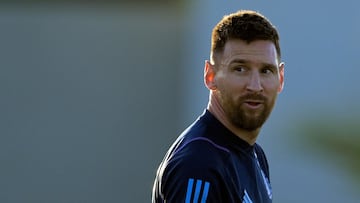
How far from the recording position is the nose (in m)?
2.70

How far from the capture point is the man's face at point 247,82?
2705 millimetres

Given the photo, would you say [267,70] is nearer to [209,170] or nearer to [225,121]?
[225,121]

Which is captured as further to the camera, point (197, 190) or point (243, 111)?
point (243, 111)

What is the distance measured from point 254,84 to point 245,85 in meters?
0.03

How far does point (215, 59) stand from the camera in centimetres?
285

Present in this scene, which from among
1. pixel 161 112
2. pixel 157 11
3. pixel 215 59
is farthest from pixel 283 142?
pixel 215 59

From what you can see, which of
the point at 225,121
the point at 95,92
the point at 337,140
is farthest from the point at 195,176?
the point at 95,92

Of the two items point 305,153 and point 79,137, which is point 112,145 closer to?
point 79,137

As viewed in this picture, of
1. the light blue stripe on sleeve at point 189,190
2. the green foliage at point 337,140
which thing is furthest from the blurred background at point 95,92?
the light blue stripe on sleeve at point 189,190

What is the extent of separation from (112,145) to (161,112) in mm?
632

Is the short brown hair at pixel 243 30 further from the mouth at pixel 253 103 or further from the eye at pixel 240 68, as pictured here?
the mouth at pixel 253 103

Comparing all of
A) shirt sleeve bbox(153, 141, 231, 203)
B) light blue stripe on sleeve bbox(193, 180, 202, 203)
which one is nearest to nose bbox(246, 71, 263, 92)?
shirt sleeve bbox(153, 141, 231, 203)

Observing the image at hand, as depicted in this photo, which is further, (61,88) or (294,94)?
(61,88)

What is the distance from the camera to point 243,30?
2805 mm
